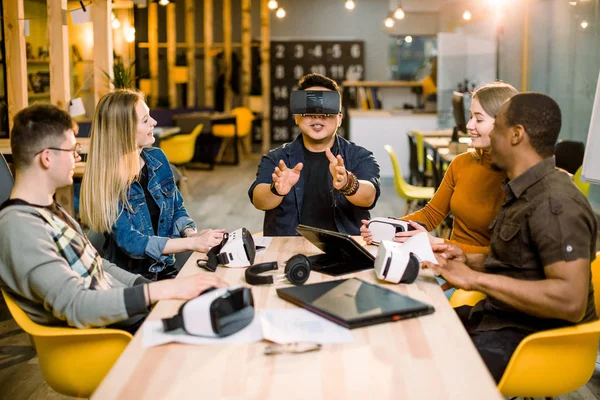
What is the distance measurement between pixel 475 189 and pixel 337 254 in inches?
31.7

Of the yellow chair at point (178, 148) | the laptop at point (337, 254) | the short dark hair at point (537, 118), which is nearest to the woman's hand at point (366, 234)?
the laptop at point (337, 254)

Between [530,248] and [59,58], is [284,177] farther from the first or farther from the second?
[59,58]

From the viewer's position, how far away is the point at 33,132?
6.82ft

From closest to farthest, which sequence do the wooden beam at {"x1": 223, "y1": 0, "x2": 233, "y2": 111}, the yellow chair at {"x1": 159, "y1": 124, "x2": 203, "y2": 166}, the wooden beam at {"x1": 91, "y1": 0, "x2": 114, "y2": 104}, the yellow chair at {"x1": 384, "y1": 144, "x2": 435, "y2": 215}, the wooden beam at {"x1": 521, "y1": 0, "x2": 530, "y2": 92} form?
the wooden beam at {"x1": 91, "y1": 0, "x2": 114, "y2": 104} → the yellow chair at {"x1": 384, "y1": 144, "x2": 435, "y2": 215} → the wooden beam at {"x1": 521, "y1": 0, "x2": 530, "y2": 92} → the yellow chair at {"x1": 159, "y1": 124, "x2": 203, "y2": 166} → the wooden beam at {"x1": 223, "y1": 0, "x2": 233, "y2": 111}

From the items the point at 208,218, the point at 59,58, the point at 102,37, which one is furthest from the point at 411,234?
the point at 208,218

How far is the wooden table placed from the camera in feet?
4.75

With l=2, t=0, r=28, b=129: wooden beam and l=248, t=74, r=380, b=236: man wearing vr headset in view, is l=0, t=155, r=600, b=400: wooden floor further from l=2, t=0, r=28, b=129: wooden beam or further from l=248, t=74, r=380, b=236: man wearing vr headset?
l=2, t=0, r=28, b=129: wooden beam

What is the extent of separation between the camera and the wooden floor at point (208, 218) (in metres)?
3.33

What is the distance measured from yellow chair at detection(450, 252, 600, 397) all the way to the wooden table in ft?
1.12

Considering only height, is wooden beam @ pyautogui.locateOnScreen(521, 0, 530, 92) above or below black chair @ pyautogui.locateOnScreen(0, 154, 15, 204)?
above

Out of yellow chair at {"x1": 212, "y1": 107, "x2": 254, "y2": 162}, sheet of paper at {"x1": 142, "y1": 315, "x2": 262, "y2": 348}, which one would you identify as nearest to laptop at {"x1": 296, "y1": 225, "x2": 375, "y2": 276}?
sheet of paper at {"x1": 142, "y1": 315, "x2": 262, "y2": 348}

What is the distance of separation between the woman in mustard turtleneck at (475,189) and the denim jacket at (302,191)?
1.00ft

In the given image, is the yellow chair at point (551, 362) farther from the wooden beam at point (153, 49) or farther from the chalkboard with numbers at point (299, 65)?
the chalkboard with numbers at point (299, 65)

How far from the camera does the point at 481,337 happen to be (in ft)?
7.20
